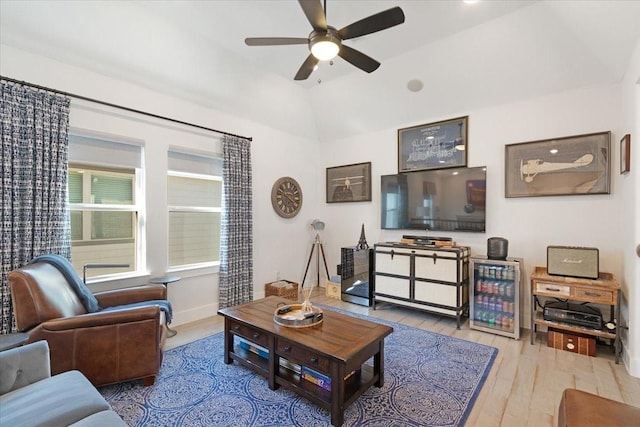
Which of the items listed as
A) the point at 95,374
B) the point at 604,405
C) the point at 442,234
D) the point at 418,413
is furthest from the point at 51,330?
the point at 442,234

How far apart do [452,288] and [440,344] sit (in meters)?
0.77

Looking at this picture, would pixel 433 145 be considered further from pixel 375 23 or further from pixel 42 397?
pixel 42 397

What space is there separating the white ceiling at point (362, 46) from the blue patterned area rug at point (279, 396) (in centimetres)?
299

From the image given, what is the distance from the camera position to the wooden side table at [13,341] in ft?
6.02

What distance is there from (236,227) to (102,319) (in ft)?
6.66

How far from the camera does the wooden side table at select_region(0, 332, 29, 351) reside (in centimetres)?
183

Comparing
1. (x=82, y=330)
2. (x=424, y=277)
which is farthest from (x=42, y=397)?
(x=424, y=277)

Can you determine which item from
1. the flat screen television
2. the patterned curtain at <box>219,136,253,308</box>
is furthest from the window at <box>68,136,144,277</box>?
the flat screen television

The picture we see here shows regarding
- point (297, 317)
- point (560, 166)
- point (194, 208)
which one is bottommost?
point (297, 317)

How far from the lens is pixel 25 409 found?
51.9 inches

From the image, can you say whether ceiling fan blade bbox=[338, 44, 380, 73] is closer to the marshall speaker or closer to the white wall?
the white wall

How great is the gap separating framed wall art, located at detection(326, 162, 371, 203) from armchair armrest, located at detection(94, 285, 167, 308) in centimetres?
316

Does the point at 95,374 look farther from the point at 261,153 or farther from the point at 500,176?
the point at 500,176

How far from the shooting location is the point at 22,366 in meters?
1.55
